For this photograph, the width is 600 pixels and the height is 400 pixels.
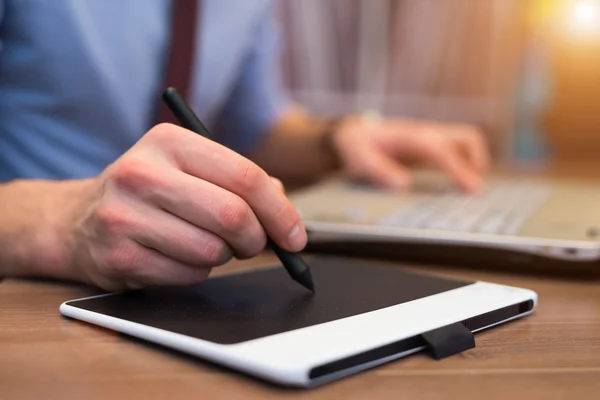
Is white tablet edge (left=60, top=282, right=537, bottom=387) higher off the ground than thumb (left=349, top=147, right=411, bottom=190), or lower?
higher

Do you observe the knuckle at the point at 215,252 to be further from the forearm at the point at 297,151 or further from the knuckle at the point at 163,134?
the forearm at the point at 297,151

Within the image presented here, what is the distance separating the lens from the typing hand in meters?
0.45

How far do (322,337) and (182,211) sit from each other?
0.13 m

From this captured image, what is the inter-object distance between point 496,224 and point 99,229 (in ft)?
1.13

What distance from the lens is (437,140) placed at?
1.01 m

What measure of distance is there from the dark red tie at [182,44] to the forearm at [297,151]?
294mm

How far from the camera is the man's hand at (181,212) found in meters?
0.45

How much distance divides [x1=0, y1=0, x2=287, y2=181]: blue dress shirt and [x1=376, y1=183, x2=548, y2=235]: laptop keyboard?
1.11 feet

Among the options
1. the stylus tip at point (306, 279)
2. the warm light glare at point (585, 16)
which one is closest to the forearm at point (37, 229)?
the stylus tip at point (306, 279)

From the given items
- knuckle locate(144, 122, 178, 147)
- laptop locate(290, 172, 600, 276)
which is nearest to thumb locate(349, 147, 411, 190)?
laptop locate(290, 172, 600, 276)

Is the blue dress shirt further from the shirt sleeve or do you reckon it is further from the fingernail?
the fingernail

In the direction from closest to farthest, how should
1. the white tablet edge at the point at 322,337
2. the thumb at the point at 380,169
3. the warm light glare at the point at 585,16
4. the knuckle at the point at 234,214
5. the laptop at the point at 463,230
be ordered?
the white tablet edge at the point at 322,337, the knuckle at the point at 234,214, the laptop at the point at 463,230, the thumb at the point at 380,169, the warm light glare at the point at 585,16

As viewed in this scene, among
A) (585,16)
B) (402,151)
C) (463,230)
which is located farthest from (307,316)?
(585,16)

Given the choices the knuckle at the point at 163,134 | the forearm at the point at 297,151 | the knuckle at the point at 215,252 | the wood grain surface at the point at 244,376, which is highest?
the knuckle at the point at 163,134
